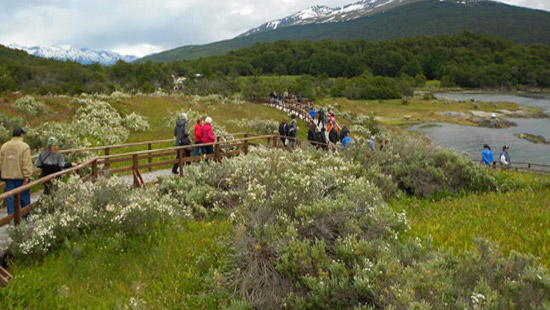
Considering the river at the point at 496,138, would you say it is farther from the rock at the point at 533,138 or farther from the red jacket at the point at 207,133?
the red jacket at the point at 207,133

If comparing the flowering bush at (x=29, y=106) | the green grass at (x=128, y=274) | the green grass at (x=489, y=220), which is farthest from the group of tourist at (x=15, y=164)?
the flowering bush at (x=29, y=106)

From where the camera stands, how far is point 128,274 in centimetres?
639

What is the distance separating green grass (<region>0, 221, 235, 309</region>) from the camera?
18.0 ft

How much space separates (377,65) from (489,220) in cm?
15254

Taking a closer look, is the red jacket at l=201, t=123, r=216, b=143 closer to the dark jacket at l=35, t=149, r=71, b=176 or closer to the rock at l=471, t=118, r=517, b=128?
the dark jacket at l=35, t=149, r=71, b=176

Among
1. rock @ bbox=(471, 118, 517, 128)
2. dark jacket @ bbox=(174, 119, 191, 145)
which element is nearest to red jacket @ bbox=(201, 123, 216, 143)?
dark jacket @ bbox=(174, 119, 191, 145)

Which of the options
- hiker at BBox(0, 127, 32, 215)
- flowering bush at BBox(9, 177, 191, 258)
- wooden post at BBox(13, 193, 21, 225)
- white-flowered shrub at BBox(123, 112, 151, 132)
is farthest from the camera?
white-flowered shrub at BBox(123, 112, 151, 132)

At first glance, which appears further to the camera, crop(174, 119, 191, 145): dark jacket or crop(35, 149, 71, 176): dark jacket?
crop(174, 119, 191, 145): dark jacket

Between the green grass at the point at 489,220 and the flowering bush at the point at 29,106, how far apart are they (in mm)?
19983

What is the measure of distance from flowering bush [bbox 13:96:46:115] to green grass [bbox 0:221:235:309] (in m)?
17.5

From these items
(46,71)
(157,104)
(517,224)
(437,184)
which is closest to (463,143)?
(157,104)

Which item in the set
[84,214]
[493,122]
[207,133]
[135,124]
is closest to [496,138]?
[493,122]

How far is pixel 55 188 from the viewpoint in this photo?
8.77 metres

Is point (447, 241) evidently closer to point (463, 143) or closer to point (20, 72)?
point (463, 143)
